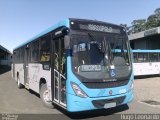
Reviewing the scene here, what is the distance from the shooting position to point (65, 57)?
23.9 feet

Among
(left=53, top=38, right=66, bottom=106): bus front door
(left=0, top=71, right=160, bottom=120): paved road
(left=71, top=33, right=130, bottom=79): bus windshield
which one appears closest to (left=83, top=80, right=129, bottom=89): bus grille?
(left=71, top=33, right=130, bottom=79): bus windshield

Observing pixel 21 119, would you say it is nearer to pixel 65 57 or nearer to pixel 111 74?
pixel 65 57

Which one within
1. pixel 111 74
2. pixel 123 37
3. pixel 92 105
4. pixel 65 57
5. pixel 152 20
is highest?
pixel 152 20

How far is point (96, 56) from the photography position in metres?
7.29

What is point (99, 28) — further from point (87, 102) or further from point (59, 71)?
point (87, 102)

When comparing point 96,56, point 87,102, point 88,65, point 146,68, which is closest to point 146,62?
point 146,68

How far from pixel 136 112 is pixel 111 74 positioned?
1.96 metres

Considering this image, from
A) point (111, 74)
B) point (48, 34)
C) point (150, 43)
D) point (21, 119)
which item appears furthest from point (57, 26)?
point (150, 43)

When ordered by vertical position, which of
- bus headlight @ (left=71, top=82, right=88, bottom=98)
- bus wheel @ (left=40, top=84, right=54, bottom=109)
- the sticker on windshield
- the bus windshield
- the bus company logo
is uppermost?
the bus company logo

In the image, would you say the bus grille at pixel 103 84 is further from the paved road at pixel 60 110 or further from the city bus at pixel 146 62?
the city bus at pixel 146 62

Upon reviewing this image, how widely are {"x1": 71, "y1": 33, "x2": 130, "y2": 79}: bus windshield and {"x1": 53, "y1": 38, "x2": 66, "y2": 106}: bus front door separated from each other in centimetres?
60

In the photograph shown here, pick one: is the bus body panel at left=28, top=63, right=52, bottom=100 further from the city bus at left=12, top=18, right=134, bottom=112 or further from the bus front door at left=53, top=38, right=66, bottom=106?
the bus front door at left=53, top=38, right=66, bottom=106

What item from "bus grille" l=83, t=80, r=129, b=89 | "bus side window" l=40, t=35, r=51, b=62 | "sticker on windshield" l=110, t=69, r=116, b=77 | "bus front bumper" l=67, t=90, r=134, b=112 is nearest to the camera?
"bus front bumper" l=67, t=90, r=134, b=112

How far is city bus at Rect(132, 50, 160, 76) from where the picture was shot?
69.7 ft
